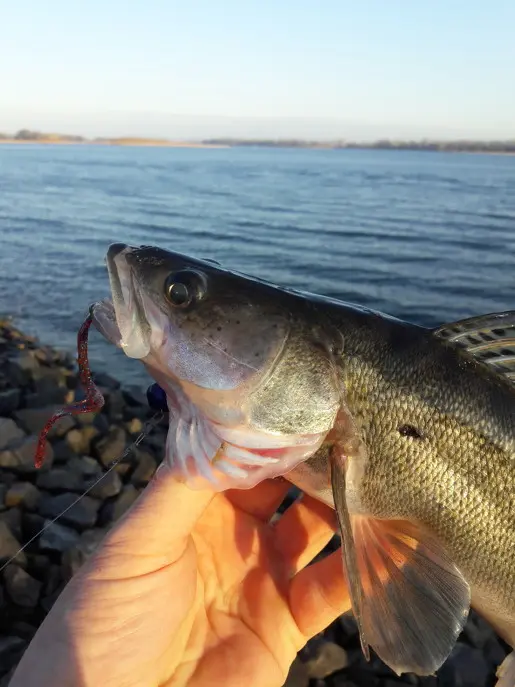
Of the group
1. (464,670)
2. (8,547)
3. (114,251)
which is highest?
(114,251)

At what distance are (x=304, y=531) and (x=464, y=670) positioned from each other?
202cm

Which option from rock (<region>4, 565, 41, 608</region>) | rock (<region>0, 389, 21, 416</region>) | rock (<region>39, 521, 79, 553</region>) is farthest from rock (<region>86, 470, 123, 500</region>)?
rock (<region>0, 389, 21, 416</region>)

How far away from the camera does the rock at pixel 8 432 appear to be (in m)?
6.87

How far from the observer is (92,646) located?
2.75 metres

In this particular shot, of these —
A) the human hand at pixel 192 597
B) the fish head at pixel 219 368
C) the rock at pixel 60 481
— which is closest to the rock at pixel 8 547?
the rock at pixel 60 481

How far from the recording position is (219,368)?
285 cm

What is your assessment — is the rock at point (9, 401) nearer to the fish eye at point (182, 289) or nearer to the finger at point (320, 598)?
the finger at point (320, 598)

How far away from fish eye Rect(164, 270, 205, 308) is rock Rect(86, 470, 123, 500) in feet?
12.8

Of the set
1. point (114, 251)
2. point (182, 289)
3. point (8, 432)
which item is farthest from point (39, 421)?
point (182, 289)

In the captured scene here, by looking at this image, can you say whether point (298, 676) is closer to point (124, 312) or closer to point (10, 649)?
point (10, 649)

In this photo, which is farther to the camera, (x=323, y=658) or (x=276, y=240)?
A: (x=276, y=240)

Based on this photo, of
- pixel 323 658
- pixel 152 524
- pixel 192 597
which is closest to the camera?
pixel 152 524

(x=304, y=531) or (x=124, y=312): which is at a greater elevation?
(x=124, y=312)

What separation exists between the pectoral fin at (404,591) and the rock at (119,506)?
3.30 m
